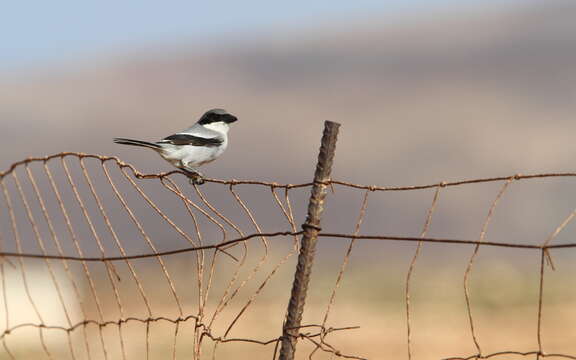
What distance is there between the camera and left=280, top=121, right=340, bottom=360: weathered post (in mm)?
3725

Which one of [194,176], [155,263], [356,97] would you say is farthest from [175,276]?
[356,97]

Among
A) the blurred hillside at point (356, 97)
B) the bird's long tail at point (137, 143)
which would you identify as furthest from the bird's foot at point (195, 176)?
the blurred hillside at point (356, 97)

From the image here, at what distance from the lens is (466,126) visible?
79.5 metres

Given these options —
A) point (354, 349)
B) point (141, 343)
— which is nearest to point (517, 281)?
point (354, 349)

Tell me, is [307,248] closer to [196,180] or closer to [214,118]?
[196,180]

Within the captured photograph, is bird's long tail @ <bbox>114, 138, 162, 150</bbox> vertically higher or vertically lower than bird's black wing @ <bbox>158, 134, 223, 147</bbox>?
lower

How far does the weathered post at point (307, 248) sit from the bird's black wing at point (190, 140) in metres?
2.71

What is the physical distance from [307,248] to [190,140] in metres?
2.81

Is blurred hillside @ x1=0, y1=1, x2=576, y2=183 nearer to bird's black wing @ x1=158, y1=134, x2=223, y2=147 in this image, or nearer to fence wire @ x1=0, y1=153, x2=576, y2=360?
fence wire @ x1=0, y1=153, x2=576, y2=360

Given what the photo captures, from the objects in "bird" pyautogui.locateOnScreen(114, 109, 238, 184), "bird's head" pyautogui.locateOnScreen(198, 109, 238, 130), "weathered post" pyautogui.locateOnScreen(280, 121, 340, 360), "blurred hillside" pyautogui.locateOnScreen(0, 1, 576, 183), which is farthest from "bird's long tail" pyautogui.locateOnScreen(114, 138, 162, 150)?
"blurred hillside" pyautogui.locateOnScreen(0, 1, 576, 183)

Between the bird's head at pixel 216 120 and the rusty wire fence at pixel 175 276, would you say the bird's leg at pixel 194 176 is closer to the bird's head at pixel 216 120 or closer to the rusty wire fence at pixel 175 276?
the rusty wire fence at pixel 175 276

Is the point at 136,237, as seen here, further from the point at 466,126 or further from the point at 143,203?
the point at 466,126

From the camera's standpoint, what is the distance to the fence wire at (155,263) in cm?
387

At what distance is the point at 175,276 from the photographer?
43.6 meters
